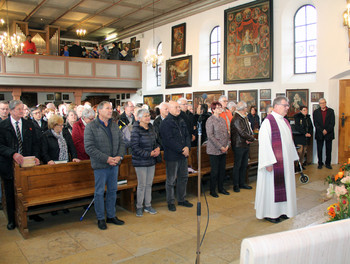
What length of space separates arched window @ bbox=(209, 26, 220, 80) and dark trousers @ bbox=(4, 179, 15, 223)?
34.3 ft

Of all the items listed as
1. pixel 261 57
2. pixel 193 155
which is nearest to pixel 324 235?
pixel 193 155

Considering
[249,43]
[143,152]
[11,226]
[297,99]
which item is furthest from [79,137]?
[249,43]

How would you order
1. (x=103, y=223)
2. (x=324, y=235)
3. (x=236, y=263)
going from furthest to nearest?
(x=103, y=223) < (x=236, y=263) < (x=324, y=235)

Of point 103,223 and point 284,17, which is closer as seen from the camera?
point 103,223

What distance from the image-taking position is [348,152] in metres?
9.49

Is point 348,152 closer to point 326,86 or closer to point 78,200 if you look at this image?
point 326,86

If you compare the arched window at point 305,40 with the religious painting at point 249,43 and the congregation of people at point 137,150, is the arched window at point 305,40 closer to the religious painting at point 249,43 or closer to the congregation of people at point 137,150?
the religious painting at point 249,43

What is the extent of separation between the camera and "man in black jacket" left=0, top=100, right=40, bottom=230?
4543mm

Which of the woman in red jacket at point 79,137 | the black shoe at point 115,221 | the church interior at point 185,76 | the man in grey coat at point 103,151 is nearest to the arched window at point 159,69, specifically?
the church interior at point 185,76

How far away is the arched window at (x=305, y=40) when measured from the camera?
10375 millimetres

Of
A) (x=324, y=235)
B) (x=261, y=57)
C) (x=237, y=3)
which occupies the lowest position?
(x=324, y=235)

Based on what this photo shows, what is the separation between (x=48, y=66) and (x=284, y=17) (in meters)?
10.2

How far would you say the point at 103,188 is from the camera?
4.50 m

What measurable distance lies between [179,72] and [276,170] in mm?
10790
